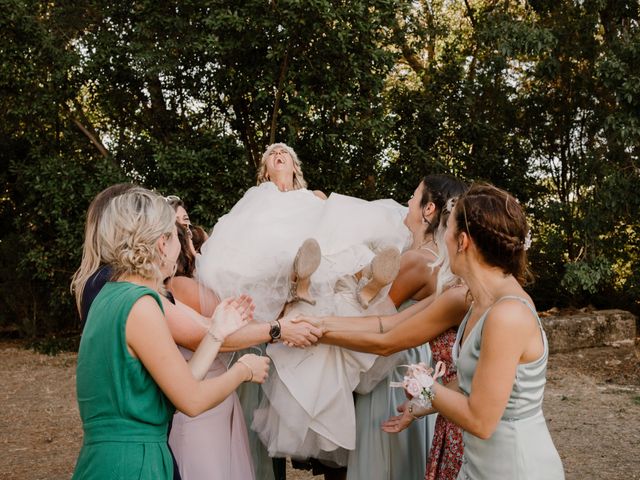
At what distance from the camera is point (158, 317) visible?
212 cm

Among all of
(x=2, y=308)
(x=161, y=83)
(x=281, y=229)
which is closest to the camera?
(x=281, y=229)

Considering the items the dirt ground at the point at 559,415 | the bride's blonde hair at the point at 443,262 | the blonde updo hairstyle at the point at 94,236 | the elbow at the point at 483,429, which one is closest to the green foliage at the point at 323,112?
the dirt ground at the point at 559,415

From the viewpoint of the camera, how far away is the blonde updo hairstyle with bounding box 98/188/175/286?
222 centimetres

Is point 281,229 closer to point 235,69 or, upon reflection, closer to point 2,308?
point 235,69

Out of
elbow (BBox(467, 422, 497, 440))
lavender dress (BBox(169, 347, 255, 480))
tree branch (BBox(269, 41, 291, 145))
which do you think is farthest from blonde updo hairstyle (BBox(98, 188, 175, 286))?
tree branch (BBox(269, 41, 291, 145))

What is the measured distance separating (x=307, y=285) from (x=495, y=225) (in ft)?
4.19

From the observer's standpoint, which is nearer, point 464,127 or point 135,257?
point 135,257

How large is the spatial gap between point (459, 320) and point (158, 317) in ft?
4.40

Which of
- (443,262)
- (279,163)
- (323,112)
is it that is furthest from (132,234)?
(323,112)

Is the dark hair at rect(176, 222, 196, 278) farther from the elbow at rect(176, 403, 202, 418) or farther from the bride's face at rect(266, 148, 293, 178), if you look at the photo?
the bride's face at rect(266, 148, 293, 178)

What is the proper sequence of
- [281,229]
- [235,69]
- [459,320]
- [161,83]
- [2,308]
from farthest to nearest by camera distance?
[2,308]
[161,83]
[235,69]
[281,229]
[459,320]

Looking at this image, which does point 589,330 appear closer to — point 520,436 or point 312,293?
point 312,293

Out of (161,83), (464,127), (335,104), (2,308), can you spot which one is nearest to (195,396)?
(335,104)

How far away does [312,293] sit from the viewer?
337 centimetres
